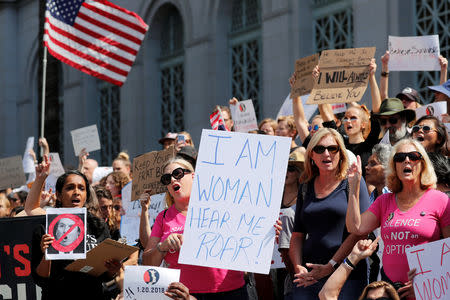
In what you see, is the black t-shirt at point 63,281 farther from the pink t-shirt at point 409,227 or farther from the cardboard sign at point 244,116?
the cardboard sign at point 244,116

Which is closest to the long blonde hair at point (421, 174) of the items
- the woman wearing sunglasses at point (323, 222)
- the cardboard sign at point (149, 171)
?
the woman wearing sunglasses at point (323, 222)

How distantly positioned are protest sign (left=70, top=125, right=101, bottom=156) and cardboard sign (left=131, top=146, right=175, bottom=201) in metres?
4.44

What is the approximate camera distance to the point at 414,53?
30.9ft


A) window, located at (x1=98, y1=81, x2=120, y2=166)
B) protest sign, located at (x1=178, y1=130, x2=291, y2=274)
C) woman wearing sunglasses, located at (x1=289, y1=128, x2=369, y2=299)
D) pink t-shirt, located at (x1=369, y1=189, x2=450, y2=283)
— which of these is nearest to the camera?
pink t-shirt, located at (x1=369, y1=189, x2=450, y2=283)

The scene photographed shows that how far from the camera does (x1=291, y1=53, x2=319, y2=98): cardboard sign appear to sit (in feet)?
29.4

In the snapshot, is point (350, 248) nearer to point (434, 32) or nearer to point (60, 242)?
point (60, 242)

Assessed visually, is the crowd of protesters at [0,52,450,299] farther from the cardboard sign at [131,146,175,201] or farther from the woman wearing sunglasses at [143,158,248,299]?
the cardboard sign at [131,146,175,201]

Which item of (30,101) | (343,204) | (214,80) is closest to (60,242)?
(343,204)

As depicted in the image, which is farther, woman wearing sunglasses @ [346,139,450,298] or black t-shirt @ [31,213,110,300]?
black t-shirt @ [31,213,110,300]

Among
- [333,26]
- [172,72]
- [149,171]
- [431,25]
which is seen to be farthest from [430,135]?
[172,72]

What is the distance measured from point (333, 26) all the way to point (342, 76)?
21.9 feet

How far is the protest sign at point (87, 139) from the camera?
41.2 feet

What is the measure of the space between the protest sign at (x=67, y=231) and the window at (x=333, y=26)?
939cm

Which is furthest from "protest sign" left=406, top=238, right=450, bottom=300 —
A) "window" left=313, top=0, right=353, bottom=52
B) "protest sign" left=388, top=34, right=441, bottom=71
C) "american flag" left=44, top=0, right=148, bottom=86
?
"window" left=313, top=0, right=353, bottom=52
